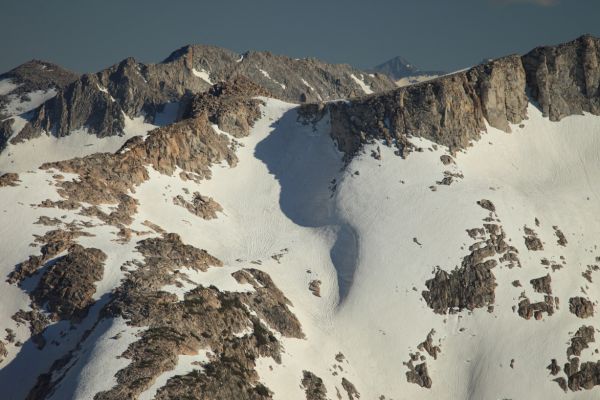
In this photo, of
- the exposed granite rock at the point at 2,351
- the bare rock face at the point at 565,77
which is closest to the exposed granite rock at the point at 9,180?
the exposed granite rock at the point at 2,351

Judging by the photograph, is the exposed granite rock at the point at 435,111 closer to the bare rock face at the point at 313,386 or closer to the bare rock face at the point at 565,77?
the bare rock face at the point at 565,77

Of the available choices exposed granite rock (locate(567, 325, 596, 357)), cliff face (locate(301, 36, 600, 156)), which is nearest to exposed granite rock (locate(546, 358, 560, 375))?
exposed granite rock (locate(567, 325, 596, 357))

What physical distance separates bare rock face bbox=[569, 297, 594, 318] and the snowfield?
1.21m

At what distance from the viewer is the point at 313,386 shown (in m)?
93.3

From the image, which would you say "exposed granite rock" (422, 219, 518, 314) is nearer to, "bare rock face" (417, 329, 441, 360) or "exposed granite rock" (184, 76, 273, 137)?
"bare rock face" (417, 329, 441, 360)

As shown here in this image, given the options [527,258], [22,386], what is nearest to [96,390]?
[22,386]

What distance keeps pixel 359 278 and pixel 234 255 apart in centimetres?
1958

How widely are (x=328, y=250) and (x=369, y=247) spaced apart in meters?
6.72

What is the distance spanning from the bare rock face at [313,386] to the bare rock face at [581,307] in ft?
141

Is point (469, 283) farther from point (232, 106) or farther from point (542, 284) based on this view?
point (232, 106)

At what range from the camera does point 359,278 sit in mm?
117062

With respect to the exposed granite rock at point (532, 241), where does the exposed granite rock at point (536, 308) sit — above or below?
below

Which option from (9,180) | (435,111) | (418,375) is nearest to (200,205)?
(9,180)

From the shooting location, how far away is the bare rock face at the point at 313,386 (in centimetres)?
9179
